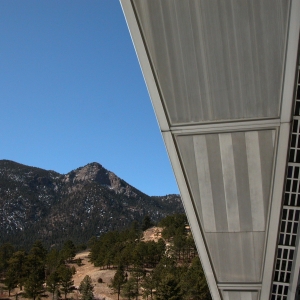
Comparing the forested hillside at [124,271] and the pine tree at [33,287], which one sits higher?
the forested hillside at [124,271]

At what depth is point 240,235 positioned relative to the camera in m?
7.68

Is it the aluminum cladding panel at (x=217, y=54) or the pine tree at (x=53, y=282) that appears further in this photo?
the pine tree at (x=53, y=282)

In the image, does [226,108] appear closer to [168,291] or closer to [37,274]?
[168,291]

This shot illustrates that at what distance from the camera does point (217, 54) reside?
684 cm

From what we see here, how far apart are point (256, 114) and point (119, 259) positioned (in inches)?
1798

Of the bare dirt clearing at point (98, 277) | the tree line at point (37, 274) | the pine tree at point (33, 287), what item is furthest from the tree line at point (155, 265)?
the pine tree at point (33, 287)

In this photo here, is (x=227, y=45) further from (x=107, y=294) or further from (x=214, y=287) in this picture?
(x=107, y=294)

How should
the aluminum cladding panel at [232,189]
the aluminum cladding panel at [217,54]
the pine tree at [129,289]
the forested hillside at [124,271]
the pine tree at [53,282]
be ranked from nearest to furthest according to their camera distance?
the aluminum cladding panel at [217,54], the aluminum cladding panel at [232,189], the forested hillside at [124,271], the pine tree at [129,289], the pine tree at [53,282]

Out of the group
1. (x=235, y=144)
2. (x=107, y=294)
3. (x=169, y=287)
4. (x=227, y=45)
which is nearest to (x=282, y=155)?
(x=235, y=144)

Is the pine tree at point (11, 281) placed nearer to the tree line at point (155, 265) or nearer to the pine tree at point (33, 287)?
the pine tree at point (33, 287)

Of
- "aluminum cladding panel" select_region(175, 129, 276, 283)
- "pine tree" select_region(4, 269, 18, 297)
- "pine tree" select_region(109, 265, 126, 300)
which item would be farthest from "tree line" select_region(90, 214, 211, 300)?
"aluminum cladding panel" select_region(175, 129, 276, 283)

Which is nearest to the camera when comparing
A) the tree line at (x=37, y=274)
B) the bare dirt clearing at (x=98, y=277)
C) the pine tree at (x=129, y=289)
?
the pine tree at (x=129, y=289)

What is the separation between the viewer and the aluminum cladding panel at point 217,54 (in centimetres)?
662

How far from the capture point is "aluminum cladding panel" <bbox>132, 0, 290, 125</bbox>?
21.7ft
